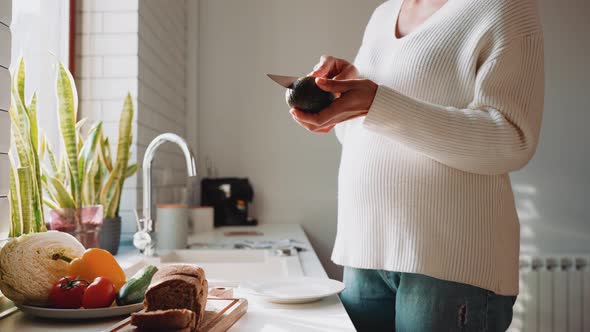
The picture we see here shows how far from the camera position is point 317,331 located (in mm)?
814

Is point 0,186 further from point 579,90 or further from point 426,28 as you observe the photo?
point 579,90

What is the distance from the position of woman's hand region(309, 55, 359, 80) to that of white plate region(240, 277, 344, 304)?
399mm

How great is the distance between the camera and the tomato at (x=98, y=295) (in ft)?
2.84

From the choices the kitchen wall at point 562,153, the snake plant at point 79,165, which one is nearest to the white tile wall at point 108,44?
the snake plant at point 79,165

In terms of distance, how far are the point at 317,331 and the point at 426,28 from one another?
58 centimetres

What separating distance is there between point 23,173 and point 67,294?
0.30 metres

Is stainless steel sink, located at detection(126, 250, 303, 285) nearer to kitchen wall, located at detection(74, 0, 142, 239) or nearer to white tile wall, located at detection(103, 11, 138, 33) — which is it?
kitchen wall, located at detection(74, 0, 142, 239)

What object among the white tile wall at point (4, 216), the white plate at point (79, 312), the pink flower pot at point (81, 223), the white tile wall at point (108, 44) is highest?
the white tile wall at point (108, 44)

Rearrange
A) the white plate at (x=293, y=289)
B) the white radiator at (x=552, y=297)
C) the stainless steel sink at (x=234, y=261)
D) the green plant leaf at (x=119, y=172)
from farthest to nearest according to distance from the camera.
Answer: the white radiator at (x=552, y=297)
the stainless steel sink at (x=234, y=261)
the green plant leaf at (x=119, y=172)
the white plate at (x=293, y=289)

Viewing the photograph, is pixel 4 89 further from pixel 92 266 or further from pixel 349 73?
pixel 349 73

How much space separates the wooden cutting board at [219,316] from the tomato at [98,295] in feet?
0.29

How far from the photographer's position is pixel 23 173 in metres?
1.04

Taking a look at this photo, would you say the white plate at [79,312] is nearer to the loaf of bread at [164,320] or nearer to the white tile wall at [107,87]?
the loaf of bread at [164,320]

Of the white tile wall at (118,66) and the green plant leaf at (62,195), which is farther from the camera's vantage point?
the white tile wall at (118,66)
